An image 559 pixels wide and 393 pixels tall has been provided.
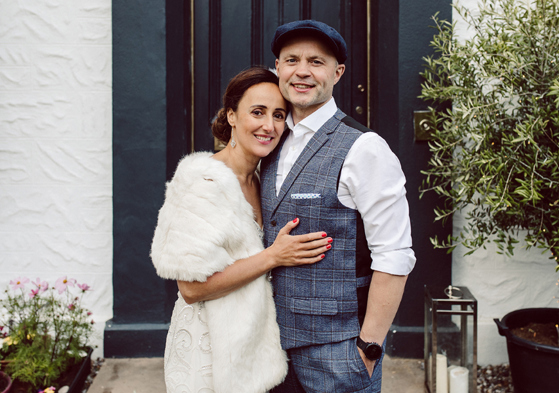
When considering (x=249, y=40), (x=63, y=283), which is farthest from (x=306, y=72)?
(x=63, y=283)

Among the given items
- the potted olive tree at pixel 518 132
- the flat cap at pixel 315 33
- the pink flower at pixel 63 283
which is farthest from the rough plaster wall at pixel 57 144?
the potted olive tree at pixel 518 132

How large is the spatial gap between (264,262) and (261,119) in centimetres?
52

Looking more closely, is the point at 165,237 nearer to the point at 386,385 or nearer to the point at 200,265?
the point at 200,265

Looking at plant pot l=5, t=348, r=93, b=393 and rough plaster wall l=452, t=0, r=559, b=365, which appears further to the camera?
rough plaster wall l=452, t=0, r=559, b=365

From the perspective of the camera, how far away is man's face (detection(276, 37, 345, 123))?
1.65 m

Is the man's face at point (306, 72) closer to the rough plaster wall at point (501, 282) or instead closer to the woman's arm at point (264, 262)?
the woman's arm at point (264, 262)

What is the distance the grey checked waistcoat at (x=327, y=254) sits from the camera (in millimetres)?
1558

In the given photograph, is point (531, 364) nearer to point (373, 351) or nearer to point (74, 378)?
point (373, 351)

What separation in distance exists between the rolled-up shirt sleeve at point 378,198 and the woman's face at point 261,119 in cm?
32

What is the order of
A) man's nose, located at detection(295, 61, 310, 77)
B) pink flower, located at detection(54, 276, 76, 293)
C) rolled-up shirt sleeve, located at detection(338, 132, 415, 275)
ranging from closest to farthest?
rolled-up shirt sleeve, located at detection(338, 132, 415, 275) < man's nose, located at detection(295, 61, 310, 77) < pink flower, located at detection(54, 276, 76, 293)

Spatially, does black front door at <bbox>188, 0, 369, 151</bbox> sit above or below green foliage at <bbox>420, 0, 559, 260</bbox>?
above

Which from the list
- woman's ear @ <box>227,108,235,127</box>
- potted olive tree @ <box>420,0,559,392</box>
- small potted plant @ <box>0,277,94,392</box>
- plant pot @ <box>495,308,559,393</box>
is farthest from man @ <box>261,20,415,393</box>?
small potted plant @ <box>0,277,94,392</box>

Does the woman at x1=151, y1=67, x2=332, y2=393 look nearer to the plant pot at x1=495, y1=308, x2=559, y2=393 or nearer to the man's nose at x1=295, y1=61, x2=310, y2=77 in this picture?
the man's nose at x1=295, y1=61, x2=310, y2=77

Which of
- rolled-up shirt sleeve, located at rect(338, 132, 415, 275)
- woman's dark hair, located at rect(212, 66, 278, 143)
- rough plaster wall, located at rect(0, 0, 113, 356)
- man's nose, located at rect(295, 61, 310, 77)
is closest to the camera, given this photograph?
rolled-up shirt sleeve, located at rect(338, 132, 415, 275)
